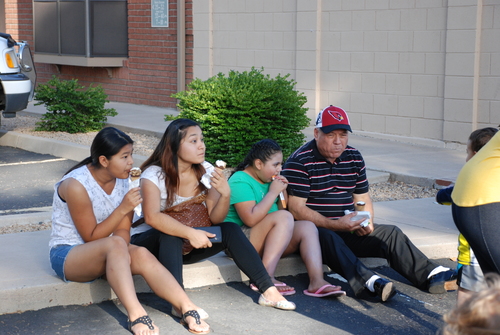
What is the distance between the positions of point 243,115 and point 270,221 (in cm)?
377

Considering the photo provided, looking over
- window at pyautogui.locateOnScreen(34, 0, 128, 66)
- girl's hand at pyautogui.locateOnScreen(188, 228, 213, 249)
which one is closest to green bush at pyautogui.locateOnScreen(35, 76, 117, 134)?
window at pyautogui.locateOnScreen(34, 0, 128, 66)

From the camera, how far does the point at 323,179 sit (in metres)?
5.12

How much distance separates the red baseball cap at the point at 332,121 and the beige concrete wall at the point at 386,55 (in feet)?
16.7

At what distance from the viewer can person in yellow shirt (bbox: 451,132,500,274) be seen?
309 cm

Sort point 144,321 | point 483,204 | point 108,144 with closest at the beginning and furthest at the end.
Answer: point 483,204 < point 144,321 < point 108,144

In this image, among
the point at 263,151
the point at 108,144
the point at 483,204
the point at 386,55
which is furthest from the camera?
the point at 386,55

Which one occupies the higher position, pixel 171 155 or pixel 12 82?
pixel 12 82

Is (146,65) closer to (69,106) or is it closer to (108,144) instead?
(69,106)

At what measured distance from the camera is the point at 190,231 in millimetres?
4461

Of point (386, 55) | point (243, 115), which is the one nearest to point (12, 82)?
point (243, 115)

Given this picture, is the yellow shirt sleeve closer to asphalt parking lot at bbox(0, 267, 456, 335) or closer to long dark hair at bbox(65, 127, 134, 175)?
asphalt parking lot at bbox(0, 267, 456, 335)

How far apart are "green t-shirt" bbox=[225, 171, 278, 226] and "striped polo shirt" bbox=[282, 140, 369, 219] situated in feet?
0.71

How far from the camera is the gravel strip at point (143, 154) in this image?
→ 6285 mm

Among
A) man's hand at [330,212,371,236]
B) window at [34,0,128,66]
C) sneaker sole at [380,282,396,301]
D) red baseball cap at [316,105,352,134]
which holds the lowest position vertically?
sneaker sole at [380,282,396,301]
